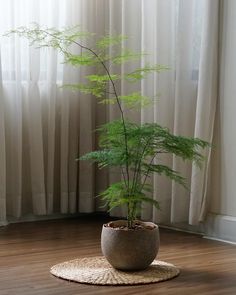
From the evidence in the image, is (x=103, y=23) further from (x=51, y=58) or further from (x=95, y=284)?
(x=95, y=284)

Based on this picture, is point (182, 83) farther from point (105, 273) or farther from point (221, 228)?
point (105, 273)

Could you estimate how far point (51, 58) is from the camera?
3938 millimetres

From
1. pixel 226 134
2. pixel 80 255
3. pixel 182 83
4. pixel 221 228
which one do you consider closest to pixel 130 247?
pixel 80 255

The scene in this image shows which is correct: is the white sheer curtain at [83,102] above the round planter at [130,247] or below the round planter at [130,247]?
above

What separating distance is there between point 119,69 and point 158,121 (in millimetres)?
510

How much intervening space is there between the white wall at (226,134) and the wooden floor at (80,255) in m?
0.18

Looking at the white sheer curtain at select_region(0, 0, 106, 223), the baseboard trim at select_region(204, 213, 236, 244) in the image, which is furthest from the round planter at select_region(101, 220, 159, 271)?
the white sheer curtain at select_region(0, 0, 106, 223)

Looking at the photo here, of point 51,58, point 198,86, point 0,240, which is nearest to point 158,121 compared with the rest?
point 198,86

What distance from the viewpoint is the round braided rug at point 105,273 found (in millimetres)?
2469

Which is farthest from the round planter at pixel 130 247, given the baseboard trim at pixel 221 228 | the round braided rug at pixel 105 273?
the baseboard trim at pixel 221 228

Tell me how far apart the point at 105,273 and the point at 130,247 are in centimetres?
15

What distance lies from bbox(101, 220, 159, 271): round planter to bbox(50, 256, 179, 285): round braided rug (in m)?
0.04

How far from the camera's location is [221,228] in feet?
11.1

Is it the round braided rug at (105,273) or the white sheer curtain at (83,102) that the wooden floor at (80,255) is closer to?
the round braided rug at (105,273)
